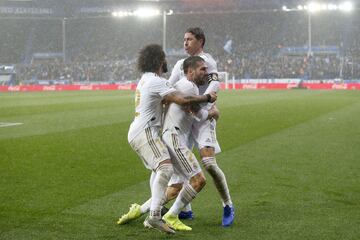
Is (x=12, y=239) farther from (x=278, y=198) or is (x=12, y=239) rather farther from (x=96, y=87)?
(x=96, y=87)

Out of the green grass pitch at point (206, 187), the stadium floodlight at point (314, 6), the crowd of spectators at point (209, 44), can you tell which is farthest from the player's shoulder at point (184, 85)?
the crowd of spectators at point (209, 44)

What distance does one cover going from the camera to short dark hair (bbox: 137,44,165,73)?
6.80 metres

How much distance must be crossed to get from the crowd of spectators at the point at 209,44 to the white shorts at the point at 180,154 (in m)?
53.7

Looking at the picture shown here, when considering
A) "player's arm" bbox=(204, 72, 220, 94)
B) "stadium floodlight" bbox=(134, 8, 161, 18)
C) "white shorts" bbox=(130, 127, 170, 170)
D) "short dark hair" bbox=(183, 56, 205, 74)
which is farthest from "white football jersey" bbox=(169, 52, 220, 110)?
"stadium floodlight" bbox=(134, 8, 161, 18)

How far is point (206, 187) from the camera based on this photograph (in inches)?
379

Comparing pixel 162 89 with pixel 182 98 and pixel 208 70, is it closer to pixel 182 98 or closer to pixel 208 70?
pixel 182 98

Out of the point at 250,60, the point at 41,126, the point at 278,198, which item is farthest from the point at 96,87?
the point at 278,198

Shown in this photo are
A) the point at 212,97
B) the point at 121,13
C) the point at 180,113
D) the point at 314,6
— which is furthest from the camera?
the point at 121,13

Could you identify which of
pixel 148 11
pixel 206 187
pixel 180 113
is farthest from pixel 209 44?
pixel 180 113

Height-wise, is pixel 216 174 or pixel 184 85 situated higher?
pixel 184 85

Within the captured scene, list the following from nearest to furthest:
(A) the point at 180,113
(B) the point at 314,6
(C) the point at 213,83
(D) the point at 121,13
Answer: (A) the point at 180,113 → (C) the point at 213,83 → (B) the point at 314,6 → (D) the point at 121,13

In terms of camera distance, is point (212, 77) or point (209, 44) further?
point (209, 44)

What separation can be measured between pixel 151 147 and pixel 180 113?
1.67 feet

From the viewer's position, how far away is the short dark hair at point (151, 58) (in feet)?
22.3
